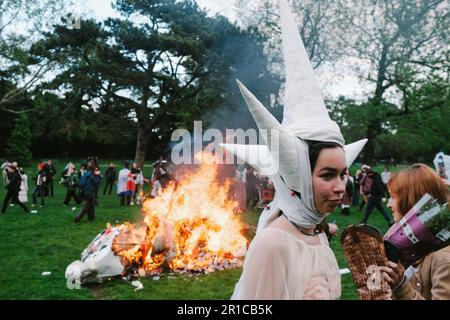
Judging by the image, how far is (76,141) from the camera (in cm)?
4094

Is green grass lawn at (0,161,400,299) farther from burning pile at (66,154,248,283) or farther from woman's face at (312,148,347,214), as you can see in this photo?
woman's face at (312,148,347,214)

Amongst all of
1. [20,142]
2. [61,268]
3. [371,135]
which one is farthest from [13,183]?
[20,142]

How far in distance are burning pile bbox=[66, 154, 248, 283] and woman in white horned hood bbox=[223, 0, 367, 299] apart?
18.3 feet

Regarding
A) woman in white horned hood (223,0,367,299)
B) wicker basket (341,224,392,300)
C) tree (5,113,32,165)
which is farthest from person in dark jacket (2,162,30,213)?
tree (5,113,32,165)

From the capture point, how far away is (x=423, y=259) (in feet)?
7.97

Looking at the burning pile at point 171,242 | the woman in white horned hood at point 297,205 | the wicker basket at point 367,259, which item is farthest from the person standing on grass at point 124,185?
the wicker basket at point 367,259

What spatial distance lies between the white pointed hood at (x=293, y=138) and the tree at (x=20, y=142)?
128 ft

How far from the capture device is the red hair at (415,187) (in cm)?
254

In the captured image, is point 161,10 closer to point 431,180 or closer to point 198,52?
point 198,52

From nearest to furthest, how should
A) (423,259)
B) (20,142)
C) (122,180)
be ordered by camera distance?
(423,259) → (122,180) → (20,142)

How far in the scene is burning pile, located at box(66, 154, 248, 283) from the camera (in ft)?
22.9

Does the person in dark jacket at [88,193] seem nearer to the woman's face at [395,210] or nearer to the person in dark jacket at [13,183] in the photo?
the person in dark jacket at [13,183]

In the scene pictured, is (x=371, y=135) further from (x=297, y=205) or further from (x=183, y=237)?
(x=297, y=205)

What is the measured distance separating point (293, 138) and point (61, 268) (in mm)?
7039
